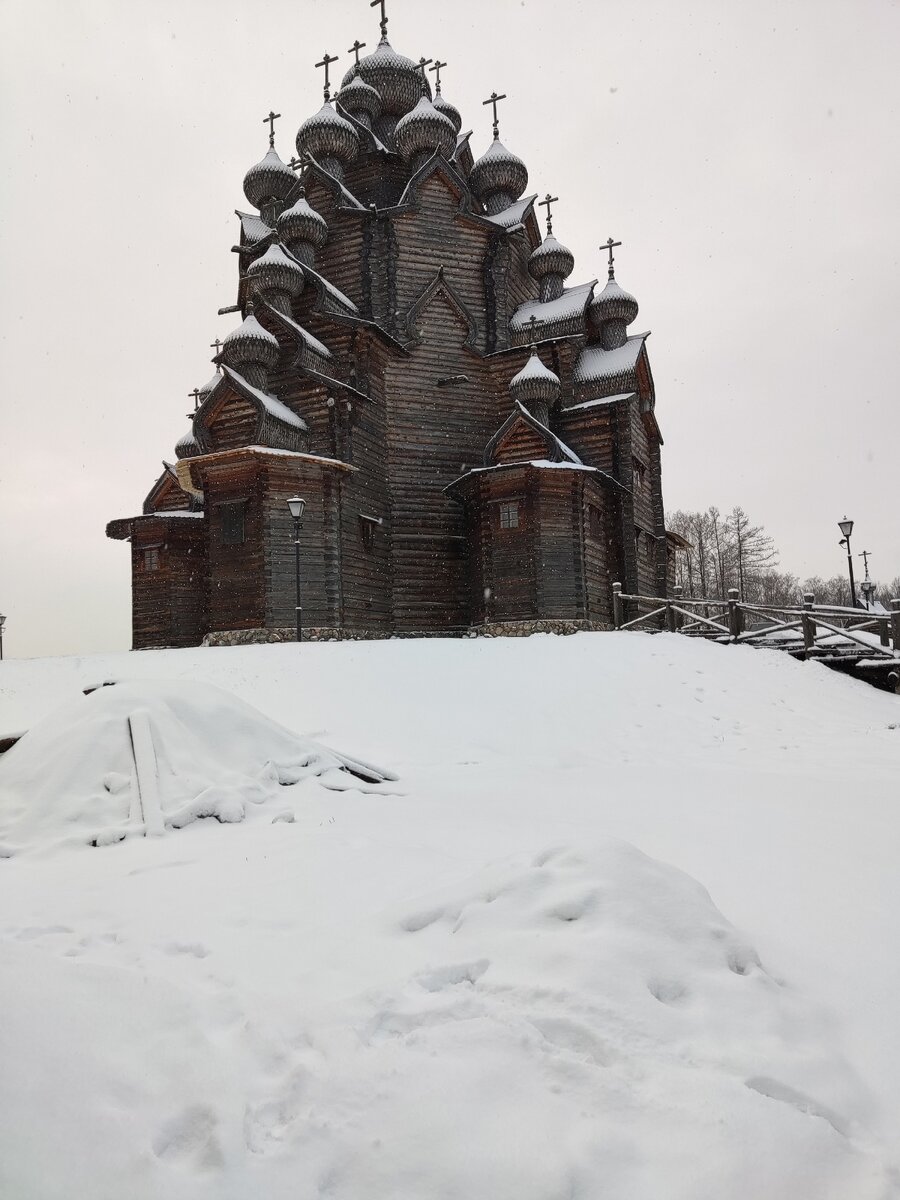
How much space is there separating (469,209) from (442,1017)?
2817cm

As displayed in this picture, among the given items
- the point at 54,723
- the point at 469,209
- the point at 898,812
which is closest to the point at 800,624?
the point at 898,812

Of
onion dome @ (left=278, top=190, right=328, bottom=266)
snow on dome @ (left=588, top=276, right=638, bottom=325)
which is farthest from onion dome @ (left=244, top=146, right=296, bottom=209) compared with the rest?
snow on dome @ (left=588, top=276, right=638, bottom=325)

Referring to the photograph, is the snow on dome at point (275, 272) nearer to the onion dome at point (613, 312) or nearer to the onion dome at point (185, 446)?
the onion dome at point (185, 446)

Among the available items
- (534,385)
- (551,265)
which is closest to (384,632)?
(534,385)

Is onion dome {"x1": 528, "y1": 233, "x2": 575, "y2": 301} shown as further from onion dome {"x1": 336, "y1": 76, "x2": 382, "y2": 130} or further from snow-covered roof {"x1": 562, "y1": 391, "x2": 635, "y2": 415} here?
onion dome {"x1": 336, "y1": 76, "x2": 382, "y2": 130}

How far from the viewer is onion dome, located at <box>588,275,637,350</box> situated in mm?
25734

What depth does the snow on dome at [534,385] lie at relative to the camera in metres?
22.7

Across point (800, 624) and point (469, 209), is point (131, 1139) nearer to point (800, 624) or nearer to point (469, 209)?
point (800, 624)

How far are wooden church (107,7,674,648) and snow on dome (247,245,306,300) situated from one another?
0.21 ft

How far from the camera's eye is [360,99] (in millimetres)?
27016

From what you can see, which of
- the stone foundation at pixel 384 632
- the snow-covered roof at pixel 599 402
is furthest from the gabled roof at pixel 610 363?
the stone foundation at pixel 384 632

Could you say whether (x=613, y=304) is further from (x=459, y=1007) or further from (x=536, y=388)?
(x=459, y=1007)

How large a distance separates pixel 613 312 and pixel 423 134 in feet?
30.3

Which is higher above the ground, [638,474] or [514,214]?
[514,214]
